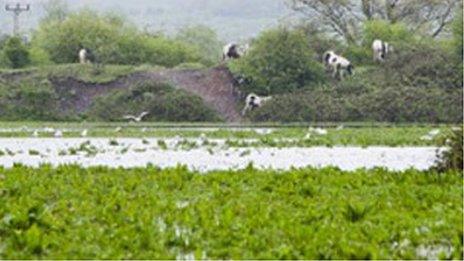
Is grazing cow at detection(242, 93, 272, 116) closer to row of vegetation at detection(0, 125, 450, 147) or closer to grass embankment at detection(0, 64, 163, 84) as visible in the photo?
grass embankment at detection(0, 64, 163, 84)

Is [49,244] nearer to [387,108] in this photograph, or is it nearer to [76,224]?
[76,224]

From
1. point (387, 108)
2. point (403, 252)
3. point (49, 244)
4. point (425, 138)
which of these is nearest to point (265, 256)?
point (403, 252)

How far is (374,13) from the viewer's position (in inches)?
1486

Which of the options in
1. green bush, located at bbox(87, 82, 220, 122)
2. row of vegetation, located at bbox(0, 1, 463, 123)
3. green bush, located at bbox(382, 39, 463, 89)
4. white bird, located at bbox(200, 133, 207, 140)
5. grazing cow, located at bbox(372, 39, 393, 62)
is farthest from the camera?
grazing cow, located at bbox(372, 39, 393, 62)

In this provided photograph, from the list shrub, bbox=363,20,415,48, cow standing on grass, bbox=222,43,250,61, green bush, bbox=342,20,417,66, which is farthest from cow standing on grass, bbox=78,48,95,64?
shrub, bbox=363,20,415,48

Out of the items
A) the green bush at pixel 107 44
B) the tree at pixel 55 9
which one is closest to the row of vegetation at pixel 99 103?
the green bush at pixel 107 44

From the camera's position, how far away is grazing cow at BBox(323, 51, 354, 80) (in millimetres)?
30906

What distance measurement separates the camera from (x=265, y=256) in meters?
6.61

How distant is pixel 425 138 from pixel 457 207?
1024 centimetres

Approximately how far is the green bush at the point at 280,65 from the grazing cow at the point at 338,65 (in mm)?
368

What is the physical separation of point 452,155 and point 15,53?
85.7 ft

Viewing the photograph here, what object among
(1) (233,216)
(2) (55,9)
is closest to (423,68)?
(1) (233,216)

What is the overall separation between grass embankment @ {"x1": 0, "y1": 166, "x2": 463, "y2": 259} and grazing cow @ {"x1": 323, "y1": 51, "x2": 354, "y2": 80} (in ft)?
68.5

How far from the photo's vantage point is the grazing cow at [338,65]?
101 feet
